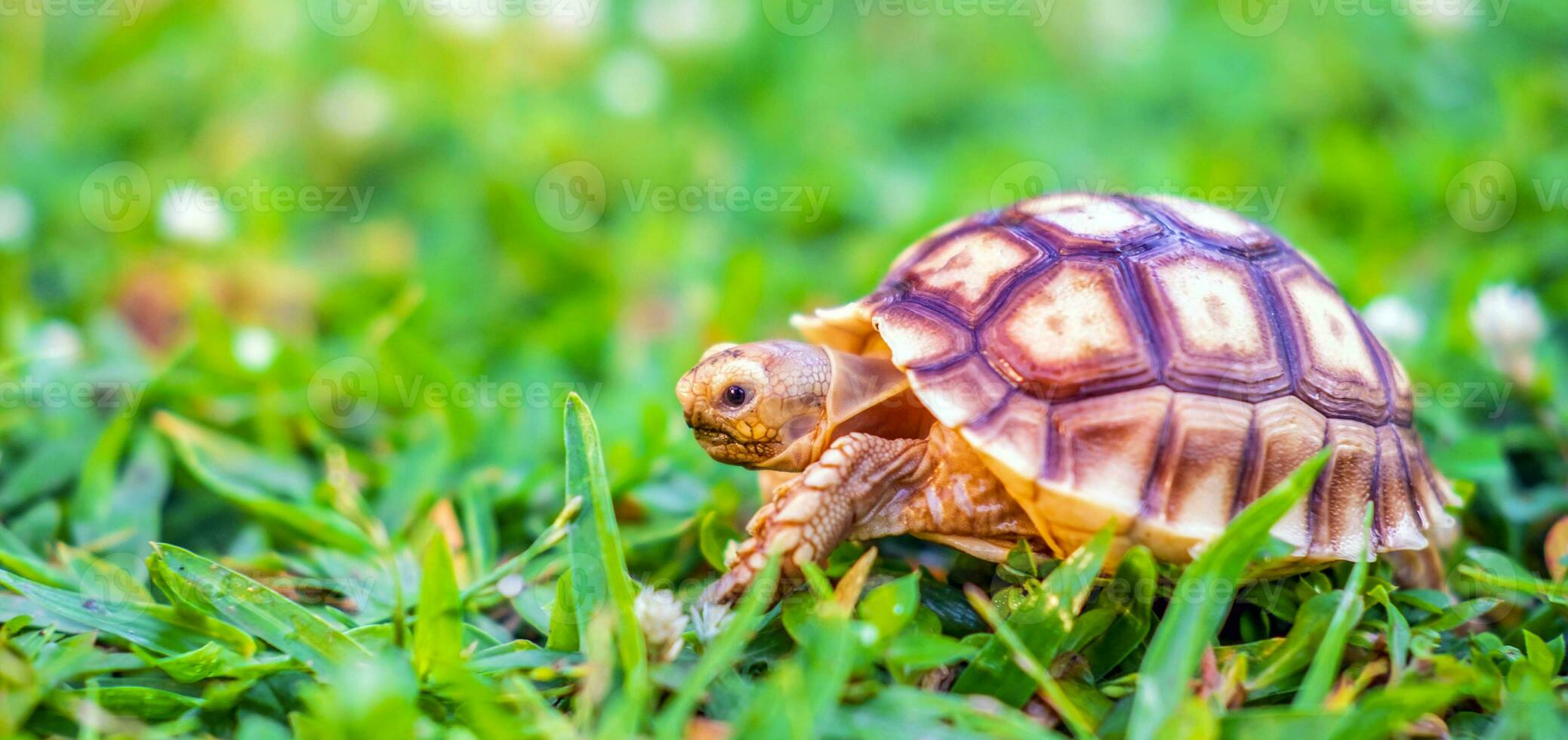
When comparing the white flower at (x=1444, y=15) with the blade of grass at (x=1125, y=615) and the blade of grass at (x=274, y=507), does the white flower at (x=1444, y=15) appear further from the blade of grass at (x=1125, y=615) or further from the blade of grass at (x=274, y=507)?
the blade of grass at (x=274, y=507)

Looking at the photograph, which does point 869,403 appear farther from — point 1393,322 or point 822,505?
point 1393,322

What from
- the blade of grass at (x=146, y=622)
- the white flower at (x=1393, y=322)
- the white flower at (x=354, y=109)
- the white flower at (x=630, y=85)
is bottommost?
the blade of grass at (x=146, y=622)

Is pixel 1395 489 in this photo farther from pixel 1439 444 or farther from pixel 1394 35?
pixel 1394 35

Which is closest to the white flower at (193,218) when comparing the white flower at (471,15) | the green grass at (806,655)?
the white flower at (471,15)

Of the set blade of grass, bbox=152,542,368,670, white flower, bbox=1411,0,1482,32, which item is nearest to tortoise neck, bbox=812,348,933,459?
blade of grass, bbox=152,542,368,670

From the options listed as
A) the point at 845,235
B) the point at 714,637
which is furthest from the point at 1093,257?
the point at 845,235

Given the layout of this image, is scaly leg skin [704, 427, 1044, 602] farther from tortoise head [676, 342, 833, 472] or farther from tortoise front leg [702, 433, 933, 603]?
tortoise head [676, 342, 833, 472]

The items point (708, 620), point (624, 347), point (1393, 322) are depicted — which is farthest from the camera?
point (624, 347)

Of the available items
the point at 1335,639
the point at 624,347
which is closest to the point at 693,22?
the point at 624,347
